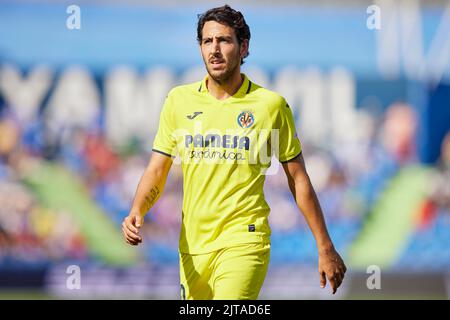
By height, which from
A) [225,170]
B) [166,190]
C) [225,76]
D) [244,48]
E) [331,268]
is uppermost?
Answer: [244,48]

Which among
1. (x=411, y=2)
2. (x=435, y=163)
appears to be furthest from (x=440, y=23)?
(x=435, y=163)

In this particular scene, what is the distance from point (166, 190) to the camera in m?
14.5

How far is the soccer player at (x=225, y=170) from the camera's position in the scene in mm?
6867

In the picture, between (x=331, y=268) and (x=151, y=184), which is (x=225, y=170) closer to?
(x=151, y=184)

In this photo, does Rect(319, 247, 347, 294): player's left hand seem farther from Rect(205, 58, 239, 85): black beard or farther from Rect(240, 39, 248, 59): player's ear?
Rect(240, 39, 248, 59): player's ear

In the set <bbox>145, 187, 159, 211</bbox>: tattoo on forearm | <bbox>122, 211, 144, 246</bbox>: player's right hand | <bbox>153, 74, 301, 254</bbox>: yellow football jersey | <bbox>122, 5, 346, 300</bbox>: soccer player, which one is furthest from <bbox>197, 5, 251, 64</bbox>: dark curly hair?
<bbox>122, 211, 144, 246</bbox>: player's right hand

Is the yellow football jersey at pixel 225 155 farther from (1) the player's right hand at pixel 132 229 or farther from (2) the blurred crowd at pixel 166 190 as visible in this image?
(2) the blurred crowd at pixel 166 190

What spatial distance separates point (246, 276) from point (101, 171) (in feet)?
27.2

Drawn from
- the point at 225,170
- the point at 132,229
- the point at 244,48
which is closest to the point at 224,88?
the point at 244,48

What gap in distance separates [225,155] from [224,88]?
0.56 m

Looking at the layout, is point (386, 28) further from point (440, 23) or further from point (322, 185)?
point (322, 185)

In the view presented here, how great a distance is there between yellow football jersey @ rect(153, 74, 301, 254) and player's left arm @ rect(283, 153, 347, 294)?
14cm

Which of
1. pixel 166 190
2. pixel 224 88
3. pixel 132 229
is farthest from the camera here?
pixel 166 190

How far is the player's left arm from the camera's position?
6887 mm
